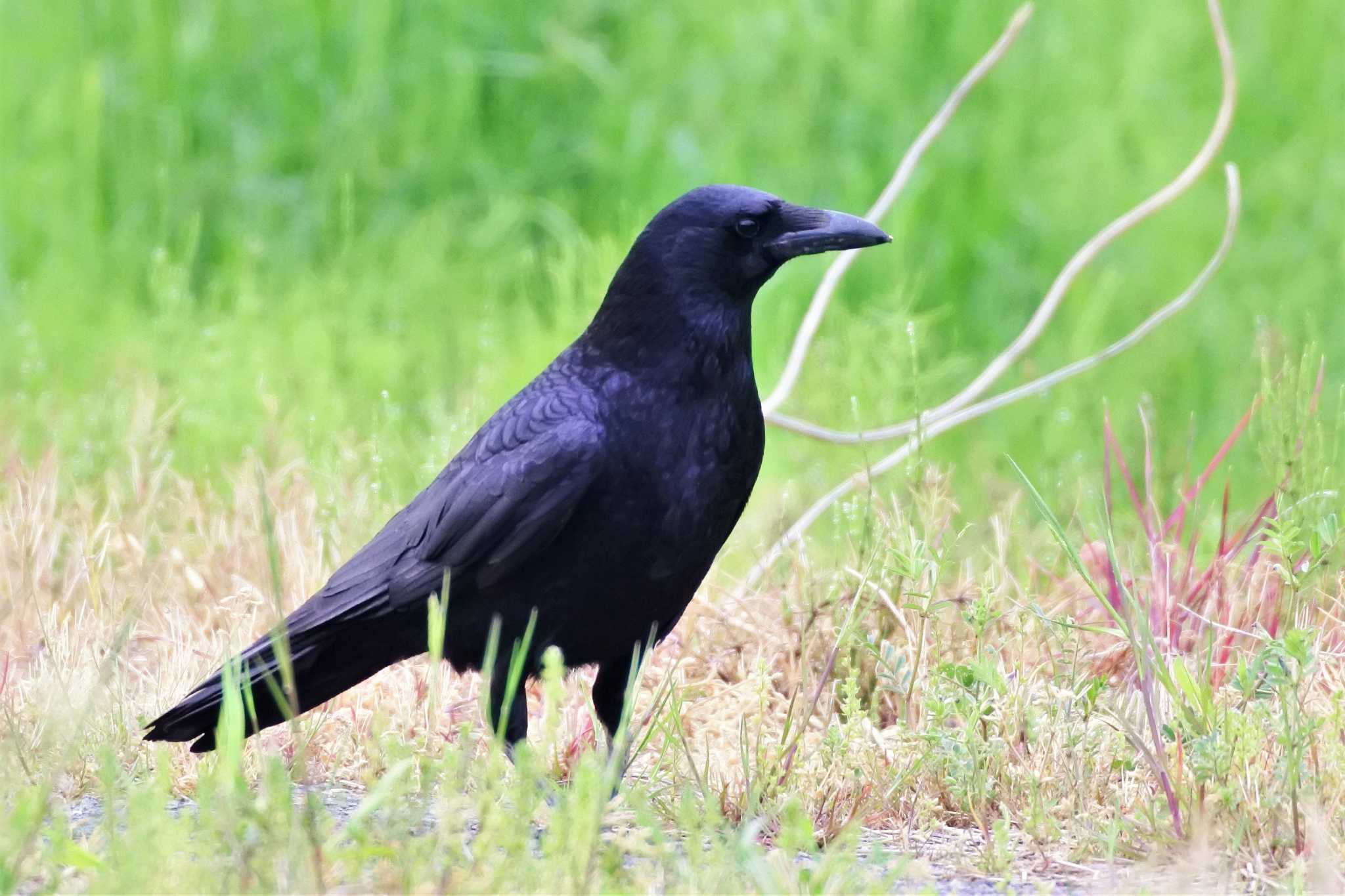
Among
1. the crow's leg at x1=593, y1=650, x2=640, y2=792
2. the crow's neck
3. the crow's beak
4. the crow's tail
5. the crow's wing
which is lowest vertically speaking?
the crow's leg at x1=593, y1=650, x2=640, y2=792

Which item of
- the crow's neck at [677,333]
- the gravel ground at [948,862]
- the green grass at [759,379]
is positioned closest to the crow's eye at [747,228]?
the crow's neck at [677,333]

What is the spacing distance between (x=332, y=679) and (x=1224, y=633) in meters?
1.95

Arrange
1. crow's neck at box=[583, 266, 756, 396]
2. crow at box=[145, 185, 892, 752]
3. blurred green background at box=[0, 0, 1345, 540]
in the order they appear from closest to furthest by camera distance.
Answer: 1. crow at box=[145, 185, 892, 752]
2. crow's neck at box=[583, 266, 756, 396]
3. blurred green background at box=[0, 0, 1345, 540]

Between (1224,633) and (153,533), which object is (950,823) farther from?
(153,533)

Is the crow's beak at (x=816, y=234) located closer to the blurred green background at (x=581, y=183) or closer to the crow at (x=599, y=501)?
the crow at (x=599, y=501)

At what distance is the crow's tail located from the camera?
3314 millimetres

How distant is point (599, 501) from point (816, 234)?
776 millimetres

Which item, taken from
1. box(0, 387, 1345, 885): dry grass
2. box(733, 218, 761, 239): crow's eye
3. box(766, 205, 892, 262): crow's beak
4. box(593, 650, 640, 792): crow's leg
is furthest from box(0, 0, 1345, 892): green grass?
box(733, 218, 761, 239): crow's eye

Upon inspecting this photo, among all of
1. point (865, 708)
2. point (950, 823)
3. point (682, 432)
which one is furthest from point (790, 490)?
point (950, 823)

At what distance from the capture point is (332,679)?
11.9ft

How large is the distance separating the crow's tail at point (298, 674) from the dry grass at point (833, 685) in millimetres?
60

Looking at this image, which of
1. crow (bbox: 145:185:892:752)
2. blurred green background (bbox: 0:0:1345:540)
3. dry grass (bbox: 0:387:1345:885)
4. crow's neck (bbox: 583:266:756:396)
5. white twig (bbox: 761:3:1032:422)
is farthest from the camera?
blurred green background (bbox: 0:0:1345:540)

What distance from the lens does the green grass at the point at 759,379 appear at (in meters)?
2.74

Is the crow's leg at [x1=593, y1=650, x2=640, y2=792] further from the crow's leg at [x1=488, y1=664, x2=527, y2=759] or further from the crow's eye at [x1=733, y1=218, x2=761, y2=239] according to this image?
the crow's eye at [x1=733, y1=218, x2=761, y2=239]
